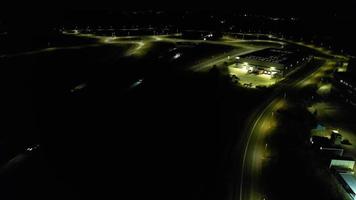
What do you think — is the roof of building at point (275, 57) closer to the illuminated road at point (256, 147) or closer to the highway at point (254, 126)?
the highway at point (254, 126)

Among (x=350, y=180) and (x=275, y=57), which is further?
(x=275, y=57)

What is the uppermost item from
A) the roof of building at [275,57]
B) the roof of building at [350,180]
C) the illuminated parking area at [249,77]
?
the roof of building at [275,57]

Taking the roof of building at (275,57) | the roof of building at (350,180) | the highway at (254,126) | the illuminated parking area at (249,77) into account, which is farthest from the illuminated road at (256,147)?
the roof of building at (275,57)

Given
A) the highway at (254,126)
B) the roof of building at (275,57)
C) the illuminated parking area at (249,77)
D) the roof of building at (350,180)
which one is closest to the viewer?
the highway at (254,126)

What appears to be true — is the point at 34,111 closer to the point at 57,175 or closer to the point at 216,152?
the point at 57,175

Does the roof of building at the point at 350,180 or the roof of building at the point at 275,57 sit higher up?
the roof of building at the point at 275,57

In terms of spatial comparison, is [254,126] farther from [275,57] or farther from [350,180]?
[275,57]

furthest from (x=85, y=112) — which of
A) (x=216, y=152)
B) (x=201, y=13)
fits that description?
(x=201, y=13)

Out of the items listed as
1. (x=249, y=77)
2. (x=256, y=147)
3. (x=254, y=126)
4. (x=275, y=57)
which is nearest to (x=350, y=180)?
(x=256, y=147)
